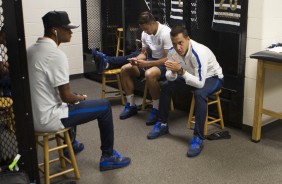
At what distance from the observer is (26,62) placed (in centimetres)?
203

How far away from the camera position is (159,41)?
3637 millimetres

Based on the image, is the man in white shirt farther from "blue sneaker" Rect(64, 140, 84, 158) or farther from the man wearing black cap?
the man wearing black cap

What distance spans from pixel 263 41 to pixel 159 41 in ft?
3.42

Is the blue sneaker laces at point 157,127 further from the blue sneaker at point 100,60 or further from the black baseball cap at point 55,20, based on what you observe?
the black baseball cap at point 55,20

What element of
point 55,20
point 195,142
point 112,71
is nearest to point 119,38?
point 112,71

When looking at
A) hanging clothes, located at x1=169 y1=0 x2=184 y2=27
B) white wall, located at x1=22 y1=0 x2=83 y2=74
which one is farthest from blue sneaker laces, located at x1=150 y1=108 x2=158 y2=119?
white wall, located at x1=22 y1=0 x2=83 y2=74

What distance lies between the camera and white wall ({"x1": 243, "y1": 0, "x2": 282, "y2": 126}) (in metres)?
2.99

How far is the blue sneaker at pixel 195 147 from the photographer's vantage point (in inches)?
114

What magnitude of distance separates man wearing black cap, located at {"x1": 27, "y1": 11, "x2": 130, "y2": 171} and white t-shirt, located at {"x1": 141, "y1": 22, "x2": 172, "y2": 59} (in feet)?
4.44

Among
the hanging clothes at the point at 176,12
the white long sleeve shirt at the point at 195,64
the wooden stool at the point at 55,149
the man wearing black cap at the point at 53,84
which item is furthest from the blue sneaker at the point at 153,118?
the man wearing black cap at the point at 53,84

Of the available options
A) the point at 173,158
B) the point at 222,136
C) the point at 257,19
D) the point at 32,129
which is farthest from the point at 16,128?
the point at 257,19

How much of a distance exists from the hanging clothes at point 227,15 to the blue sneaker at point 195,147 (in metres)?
1.02

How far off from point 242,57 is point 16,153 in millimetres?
2053

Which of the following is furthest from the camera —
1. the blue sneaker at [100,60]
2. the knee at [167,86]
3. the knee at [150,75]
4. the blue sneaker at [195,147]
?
the blue sneaker at [100,60]
